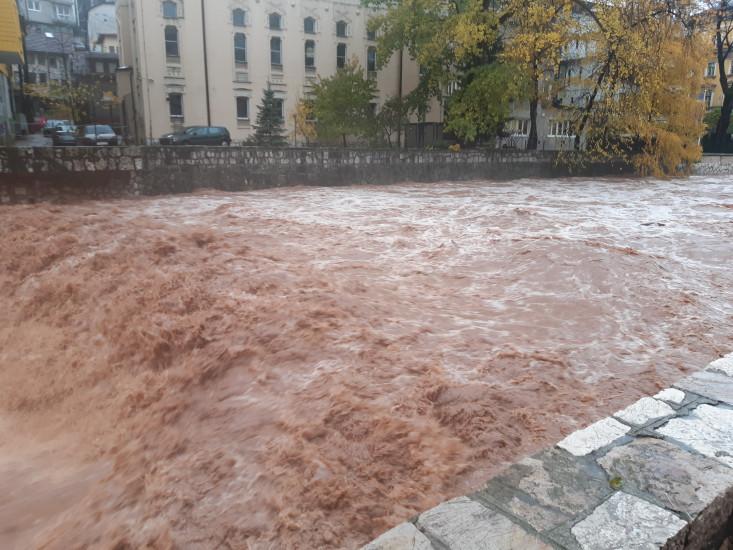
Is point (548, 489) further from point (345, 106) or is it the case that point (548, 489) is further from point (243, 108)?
point (243, 108)

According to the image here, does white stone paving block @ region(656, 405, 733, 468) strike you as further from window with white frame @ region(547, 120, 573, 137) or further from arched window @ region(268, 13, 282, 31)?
arched window @ region(268, 13, 282, 31)

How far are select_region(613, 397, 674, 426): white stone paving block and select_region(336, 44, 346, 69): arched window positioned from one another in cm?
3395

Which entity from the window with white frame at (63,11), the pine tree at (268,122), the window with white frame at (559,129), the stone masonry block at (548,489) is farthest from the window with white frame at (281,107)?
the window with white frame at (63,11)

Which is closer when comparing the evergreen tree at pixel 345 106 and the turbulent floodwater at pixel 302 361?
the turbulent floodwater at pixel 302 361

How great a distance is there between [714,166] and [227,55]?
25.4 m

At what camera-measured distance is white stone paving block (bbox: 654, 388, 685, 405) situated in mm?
3301

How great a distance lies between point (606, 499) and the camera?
238cm

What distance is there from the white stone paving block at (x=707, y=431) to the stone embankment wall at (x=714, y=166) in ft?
85.1

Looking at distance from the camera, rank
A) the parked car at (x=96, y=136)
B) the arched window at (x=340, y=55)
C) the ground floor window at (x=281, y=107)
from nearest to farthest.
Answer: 1. the parked car at (x=96, y=136)
2. the ground floor window at (x=281, y=107)
3. the arched window at (x=340, y=55)

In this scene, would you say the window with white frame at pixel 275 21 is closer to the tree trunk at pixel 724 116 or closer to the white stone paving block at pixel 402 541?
the tree trunk at pixel 724 116

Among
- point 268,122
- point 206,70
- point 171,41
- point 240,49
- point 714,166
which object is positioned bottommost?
point 714,166

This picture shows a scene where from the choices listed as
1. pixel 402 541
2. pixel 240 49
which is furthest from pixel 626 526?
pixel 240 49

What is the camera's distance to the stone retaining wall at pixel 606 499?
85.3 inches

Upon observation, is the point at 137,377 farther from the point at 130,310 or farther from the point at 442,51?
the point at 442,51
